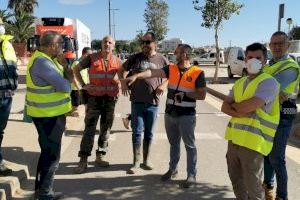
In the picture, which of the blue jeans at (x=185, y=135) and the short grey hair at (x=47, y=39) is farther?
the blue jeans at (x=185, y=135)

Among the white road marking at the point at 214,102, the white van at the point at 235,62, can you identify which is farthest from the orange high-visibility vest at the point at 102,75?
the white van at the point at 235,62

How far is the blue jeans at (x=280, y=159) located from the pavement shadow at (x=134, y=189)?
2.31ft

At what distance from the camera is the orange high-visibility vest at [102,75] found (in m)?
6.25

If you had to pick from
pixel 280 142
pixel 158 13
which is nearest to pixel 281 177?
pixel 280 142

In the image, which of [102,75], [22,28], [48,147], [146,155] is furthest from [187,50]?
[22,28]

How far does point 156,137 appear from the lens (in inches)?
346

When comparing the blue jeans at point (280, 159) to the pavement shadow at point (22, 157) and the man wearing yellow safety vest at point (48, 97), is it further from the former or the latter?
the pavement shadow at point (22, 157)

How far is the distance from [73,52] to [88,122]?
1493 cm

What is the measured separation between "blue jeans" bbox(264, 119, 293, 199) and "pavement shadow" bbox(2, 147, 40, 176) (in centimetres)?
319

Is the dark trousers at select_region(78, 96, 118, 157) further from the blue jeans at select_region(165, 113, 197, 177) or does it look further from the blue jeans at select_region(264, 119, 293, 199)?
the blue jeans at select_region(264, 119, 293, 199)

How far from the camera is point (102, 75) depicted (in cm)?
626

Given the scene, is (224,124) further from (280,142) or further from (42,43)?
(42,43)

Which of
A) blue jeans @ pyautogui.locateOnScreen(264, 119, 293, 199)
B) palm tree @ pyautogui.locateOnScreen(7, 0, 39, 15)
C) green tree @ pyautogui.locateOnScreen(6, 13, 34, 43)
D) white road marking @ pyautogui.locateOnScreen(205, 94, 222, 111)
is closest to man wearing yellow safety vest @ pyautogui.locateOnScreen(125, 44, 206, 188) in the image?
blue jeans @ pyautogui.locateOnScreen(264, 119, 293, 199)

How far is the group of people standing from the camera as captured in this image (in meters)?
3.99
